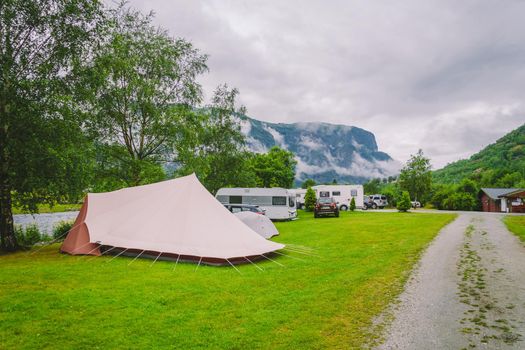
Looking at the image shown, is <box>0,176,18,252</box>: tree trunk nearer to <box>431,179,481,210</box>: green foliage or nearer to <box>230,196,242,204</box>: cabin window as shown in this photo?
<box>230,196,242,204</box>: cabin window

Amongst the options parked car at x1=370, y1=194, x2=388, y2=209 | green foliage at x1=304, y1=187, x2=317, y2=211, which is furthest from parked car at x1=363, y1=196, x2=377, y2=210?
green foliage at x1=304, y1=187, x2=317, y2=211

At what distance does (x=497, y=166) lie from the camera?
79750 mm

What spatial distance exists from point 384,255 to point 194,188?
640cm

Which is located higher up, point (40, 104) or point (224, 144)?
point (224, 144)

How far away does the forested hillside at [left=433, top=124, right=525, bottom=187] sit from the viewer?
205 feet

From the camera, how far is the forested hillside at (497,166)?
205ft

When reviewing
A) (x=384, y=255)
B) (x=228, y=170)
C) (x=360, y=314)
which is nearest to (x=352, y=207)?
(x=228, y=170)

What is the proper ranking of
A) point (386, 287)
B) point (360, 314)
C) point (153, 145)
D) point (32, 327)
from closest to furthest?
point (32, 327), point (360, 314), point (386, 287), point (153, 145)

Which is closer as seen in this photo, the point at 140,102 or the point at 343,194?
the point at 140,102

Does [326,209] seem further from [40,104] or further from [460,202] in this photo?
[460,202]

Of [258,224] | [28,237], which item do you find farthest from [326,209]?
[28,237]

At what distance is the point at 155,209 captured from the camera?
10844 millimetres

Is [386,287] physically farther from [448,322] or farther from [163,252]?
[163,252]

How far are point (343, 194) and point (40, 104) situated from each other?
34315mm
